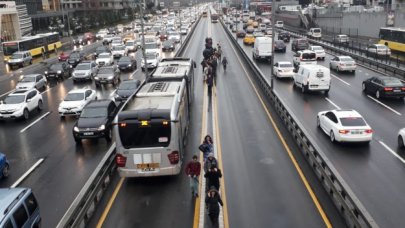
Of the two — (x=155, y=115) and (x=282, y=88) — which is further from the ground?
(x=155, y=115)

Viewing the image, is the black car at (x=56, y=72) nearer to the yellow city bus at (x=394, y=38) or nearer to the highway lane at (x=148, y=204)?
the highway lane at (x=148, y=204)

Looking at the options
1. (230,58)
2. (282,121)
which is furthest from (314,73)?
(230,58)

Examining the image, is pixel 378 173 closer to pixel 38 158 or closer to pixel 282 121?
pixel 282 121

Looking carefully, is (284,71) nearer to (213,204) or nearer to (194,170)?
(194,170)

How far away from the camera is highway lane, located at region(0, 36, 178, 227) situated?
16.0m

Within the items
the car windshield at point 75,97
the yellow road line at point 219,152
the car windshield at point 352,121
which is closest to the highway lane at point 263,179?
the yellow road line at point 219,152

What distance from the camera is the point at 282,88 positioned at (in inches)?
1426

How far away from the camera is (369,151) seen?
20.0 metres

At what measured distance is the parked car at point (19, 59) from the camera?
5703 centimetres

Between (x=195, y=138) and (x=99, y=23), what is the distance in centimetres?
12728

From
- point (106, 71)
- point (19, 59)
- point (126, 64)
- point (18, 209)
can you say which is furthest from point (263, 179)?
point (19, 59)

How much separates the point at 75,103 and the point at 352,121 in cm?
1734

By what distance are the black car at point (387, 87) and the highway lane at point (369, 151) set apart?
0.56 metres

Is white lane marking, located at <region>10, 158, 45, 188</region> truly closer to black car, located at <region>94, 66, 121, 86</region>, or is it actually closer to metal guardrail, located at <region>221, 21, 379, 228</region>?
metal guardrail, located at <region>221, 21, 379, 228</region>
